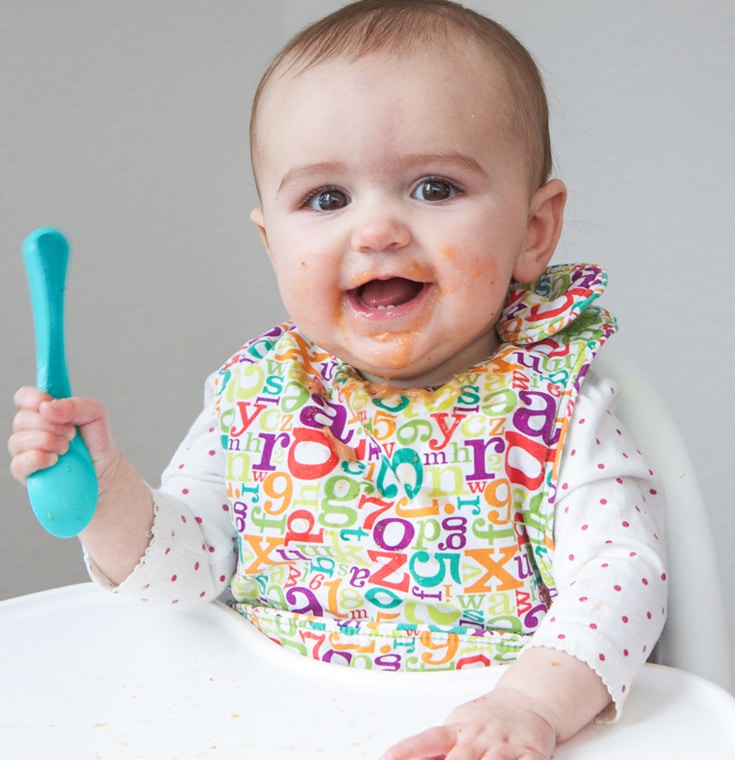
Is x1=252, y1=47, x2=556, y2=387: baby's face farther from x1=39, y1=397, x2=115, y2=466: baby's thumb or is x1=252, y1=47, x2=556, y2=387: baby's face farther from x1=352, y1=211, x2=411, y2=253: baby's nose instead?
x1=39, y1=397, x2=115, y2=466: baby's thumb

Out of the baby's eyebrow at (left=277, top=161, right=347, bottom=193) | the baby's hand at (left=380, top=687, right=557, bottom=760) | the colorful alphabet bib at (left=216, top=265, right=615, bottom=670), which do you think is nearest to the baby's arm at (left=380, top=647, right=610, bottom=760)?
the baby's hand at (left=380, top=687, right=557, bottom=760)

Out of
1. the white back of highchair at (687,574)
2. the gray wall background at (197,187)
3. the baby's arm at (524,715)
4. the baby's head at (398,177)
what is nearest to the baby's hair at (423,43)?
the baby's head at (398,177)

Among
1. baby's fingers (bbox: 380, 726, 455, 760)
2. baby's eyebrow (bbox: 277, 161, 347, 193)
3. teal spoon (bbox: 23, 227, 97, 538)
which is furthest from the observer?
baby's eyebrow (bbox: 277, 161, 347, 193)

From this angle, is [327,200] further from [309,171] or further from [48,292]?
[48,292]

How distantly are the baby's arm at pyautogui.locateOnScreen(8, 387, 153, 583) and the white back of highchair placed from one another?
37 cm

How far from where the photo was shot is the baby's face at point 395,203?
2.31 feet

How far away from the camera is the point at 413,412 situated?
0.77 metres

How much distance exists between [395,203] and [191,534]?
30cm

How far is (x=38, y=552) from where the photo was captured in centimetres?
141

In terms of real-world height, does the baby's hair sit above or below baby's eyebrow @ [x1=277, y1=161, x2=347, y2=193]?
above

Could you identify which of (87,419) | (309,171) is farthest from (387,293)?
(87,419)

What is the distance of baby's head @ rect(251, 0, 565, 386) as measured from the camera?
71cm

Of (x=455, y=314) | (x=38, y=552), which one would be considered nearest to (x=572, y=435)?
(x=455, y=314)

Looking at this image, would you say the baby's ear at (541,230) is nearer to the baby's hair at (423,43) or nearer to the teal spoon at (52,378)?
the baby's hair at (423,43)
